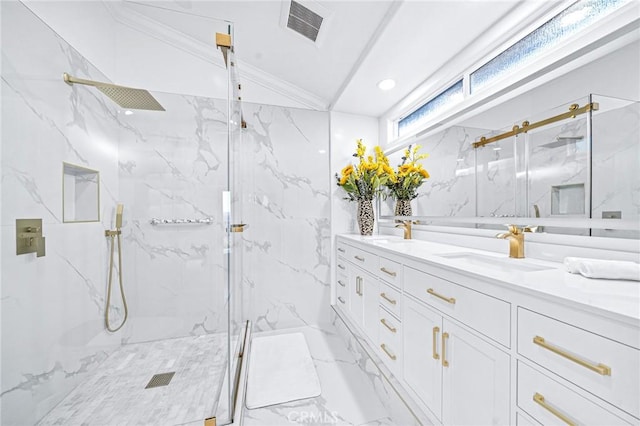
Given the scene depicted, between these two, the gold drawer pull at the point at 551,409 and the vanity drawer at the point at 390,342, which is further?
the vanity drawer at the point at 390,342

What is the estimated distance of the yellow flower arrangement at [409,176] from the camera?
2.09 metres

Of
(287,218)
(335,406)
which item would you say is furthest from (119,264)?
(335,406)

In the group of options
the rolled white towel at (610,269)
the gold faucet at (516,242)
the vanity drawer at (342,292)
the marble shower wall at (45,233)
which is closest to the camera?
the rolled white towel at (610,269)

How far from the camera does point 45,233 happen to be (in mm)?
1312

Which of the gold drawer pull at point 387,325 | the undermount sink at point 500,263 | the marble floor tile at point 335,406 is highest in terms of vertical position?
the undermount sink at point 500,263

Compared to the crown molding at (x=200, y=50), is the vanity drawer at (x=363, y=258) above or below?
below

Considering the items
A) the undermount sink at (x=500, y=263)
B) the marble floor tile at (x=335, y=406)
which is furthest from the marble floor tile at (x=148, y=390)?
the undermount sink at (x=500, y=263)

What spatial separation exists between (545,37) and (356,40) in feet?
3.38

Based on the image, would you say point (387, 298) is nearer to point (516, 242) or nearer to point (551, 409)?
point (516, 242)

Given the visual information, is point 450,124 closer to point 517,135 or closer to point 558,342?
point 517,135

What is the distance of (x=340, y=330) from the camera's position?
2398 millimetres

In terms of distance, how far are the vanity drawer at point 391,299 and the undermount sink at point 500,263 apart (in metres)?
0.34

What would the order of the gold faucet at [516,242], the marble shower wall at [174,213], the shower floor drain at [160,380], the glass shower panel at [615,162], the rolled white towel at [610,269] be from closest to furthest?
1. the rolled white towel at [610,269]
2. the glass shower panel at [615,162]
3. the gold faucet at [516,242]
4. the shower floor drain at [160,380]
5. the marble shower wall at [174,213]

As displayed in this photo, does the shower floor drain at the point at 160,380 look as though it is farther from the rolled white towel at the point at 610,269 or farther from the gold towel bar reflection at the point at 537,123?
the gold towel bar reflection at the point at 537,123
